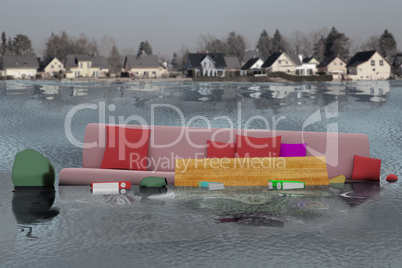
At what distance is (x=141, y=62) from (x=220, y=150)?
2871 inches

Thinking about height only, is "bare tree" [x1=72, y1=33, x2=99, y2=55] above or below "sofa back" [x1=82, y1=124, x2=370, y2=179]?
above

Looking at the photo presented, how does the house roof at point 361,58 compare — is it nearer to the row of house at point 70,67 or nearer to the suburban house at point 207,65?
the suburban house at point 207,65

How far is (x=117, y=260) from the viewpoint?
4562mm

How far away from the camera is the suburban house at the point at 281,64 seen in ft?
234

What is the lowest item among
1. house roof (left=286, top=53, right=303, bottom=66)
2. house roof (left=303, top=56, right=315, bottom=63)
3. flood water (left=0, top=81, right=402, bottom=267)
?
flood water (left=0, top=81, right=402, bottom=267)

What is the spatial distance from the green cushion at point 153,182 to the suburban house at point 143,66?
7216cm

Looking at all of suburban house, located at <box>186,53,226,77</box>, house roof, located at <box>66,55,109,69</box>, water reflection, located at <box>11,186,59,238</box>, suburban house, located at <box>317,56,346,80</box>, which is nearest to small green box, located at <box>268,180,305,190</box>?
water reflection, located at <box>11,186,59,238</box>

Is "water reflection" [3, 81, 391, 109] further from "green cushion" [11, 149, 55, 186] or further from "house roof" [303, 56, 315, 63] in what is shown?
"house roof" [303, 56, 315, 63]

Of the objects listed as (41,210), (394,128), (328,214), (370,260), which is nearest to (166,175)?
(41,210)

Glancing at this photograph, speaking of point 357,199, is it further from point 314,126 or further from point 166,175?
point 314,126

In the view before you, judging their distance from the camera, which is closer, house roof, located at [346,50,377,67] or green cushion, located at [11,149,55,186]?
green cushion, located at [11,149,55,186]

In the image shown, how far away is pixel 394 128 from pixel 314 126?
12.3 ft

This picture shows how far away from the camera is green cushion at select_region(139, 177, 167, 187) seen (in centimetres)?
712

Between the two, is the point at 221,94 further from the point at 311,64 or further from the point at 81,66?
the point at 311,64
